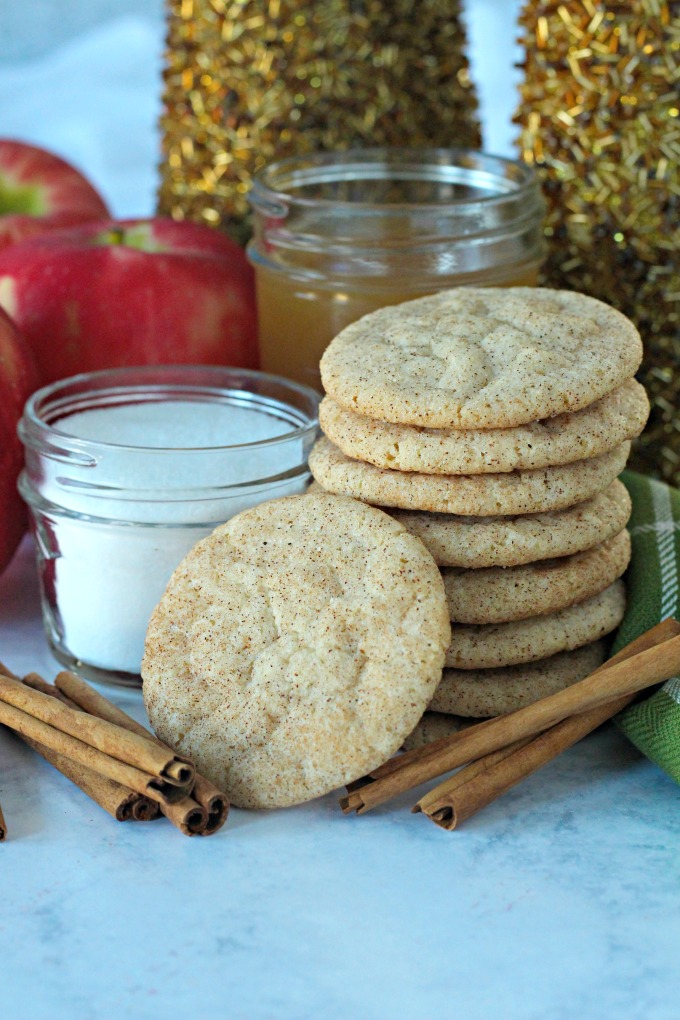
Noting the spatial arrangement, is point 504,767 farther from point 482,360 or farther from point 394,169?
point 394,169

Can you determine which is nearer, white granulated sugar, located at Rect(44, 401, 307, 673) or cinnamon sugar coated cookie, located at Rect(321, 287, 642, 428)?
cinnamon sugar coated cookie, located at Rect(321, 287, 642, 428)

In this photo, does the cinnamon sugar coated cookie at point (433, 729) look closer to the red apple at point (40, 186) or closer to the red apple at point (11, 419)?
the red apple at point (11, 419)

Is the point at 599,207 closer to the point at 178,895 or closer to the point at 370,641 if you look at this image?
the point at 370,641

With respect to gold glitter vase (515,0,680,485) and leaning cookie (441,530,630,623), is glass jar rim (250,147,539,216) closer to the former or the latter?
gold glitter vase (515,0,680,485)

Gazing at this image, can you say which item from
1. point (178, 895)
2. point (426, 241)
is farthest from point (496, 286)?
point (178, 895)

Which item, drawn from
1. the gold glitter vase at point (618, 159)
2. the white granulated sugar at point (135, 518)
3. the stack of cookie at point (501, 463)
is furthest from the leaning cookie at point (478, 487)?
the gold glitter vase at point (618, 159)

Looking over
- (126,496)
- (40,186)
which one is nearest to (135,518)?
(126,496)

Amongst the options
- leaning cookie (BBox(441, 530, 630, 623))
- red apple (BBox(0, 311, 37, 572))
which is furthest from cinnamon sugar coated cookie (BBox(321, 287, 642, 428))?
red apple (BBox(0, 311, 37, 572))
